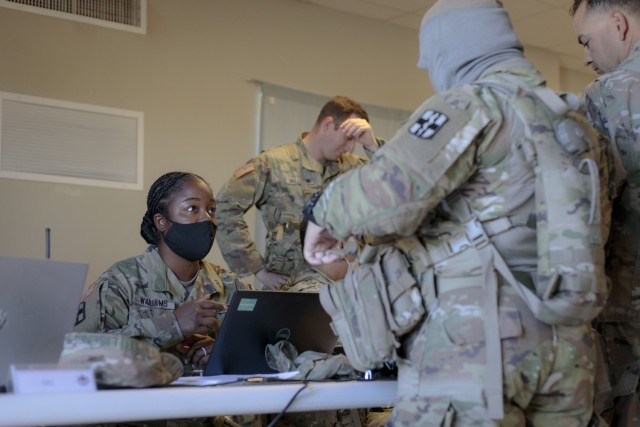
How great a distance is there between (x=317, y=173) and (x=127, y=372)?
7.67 ft

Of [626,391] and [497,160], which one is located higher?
[497,160]

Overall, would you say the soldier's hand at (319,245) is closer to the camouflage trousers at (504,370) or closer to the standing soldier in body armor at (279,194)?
the camouflage trousers at (504,370)

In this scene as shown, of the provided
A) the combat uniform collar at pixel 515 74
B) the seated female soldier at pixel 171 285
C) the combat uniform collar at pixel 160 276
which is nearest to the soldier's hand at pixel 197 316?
the seated female soldier at pixel 171 285

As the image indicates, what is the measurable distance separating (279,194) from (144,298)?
1251mm

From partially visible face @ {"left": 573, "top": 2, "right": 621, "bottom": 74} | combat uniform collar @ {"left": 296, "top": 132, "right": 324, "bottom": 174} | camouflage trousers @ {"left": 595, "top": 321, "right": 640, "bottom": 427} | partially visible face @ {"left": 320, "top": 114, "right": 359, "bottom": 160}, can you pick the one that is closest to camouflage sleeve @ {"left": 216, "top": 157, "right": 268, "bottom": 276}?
combat uniform collar @ {"left": 296, "top": 132, "right": 324, "bottom": 174}

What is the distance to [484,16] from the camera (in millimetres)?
1803

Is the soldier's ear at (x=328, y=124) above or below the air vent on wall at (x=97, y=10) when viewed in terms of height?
below

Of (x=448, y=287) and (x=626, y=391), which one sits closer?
(x=448, y=287)

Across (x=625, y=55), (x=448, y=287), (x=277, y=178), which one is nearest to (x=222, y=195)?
(x=277, y=178)

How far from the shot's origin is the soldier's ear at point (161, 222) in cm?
283

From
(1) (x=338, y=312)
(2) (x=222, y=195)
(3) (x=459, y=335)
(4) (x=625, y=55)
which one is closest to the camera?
(3) (x=459, y=335)

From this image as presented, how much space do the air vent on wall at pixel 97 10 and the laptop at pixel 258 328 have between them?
9.68 feet

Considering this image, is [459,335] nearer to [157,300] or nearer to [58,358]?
[58,358]

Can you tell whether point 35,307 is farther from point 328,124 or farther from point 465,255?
point 328,124
